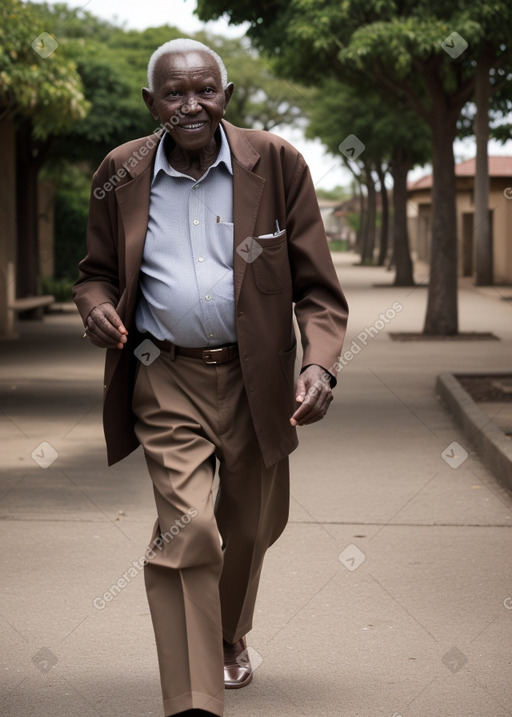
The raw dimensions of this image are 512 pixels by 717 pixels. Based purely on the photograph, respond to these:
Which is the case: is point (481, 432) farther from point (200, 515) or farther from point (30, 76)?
point (30, 76)

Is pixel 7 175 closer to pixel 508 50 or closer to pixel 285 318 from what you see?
pixel 508 50

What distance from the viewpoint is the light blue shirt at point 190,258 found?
13.0 feet

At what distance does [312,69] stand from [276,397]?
62.1 feet

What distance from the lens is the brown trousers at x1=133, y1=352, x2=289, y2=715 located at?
3732 millimetres

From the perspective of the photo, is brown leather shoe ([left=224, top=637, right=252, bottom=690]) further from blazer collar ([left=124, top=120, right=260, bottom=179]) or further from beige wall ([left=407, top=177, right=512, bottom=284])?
beige wall ([left=407, top=177, right=512, bottom=284])

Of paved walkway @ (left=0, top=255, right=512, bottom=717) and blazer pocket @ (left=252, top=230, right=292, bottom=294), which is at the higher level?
blazer pocket @ (left=252, top=230, right=292, bottom=294)

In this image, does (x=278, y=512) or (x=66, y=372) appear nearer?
(x=278, y=512)

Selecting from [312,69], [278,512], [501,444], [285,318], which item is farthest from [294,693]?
[312,69]

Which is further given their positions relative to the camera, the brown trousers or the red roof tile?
the red roof tile

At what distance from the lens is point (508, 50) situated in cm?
2003

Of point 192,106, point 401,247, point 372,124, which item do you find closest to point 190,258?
point 192,106

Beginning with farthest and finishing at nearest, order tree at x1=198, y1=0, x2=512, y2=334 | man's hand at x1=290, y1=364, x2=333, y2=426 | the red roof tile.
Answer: the red roof tile
tree at x1=198, y1=0, x2=512, y2=334
man's hand at x1=290, y1=364, x2=333, y2=426

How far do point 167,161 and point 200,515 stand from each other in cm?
109

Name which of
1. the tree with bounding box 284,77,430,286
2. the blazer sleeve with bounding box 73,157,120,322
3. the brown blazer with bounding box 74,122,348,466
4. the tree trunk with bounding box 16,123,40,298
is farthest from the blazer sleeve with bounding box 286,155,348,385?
the tree with bounding box 284,77,430,286
